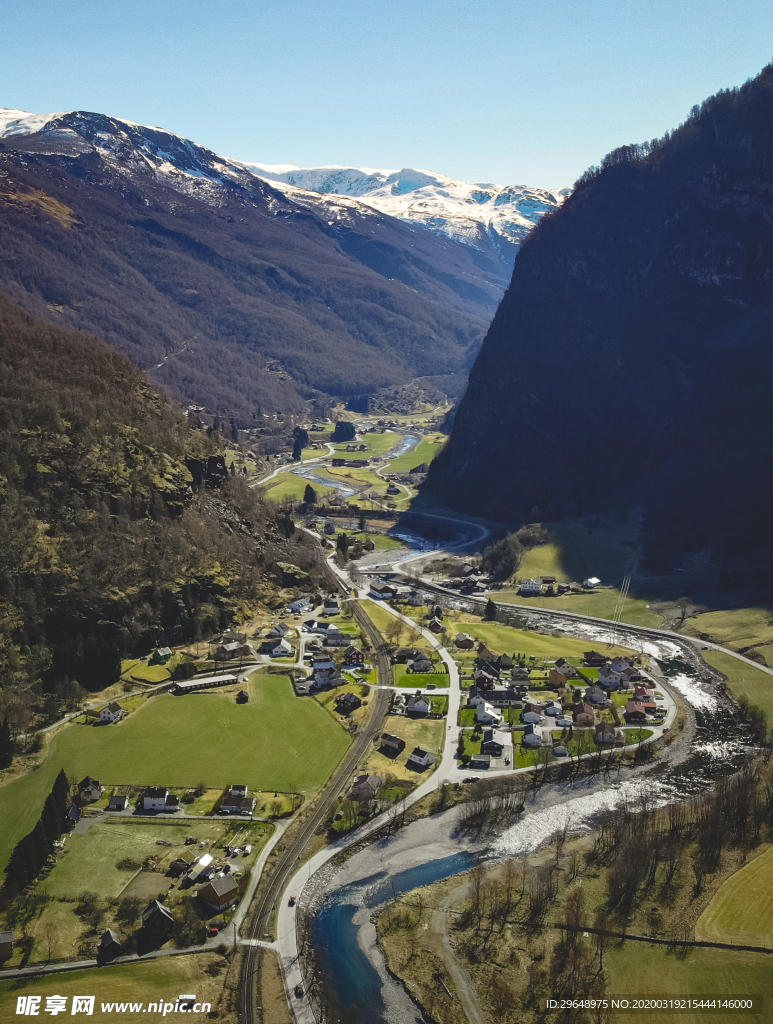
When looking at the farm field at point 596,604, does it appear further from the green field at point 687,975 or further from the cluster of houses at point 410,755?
the green field at point 687,975

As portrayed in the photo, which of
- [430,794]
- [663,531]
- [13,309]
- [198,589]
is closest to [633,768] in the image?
Result: [430,794]

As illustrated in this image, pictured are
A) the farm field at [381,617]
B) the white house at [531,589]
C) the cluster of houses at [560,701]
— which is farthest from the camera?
the white house at [531,589]

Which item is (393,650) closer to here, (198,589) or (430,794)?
(198,589)

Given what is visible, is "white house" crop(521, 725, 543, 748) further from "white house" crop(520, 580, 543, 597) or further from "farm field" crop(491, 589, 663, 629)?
"white house" crop(520, 580, 543, 597)

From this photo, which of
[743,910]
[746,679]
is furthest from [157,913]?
[746,679]

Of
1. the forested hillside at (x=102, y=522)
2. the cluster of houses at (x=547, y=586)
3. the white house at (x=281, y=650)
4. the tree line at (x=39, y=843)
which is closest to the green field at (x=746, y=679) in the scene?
the cluster of houses at (x=547, y=586)

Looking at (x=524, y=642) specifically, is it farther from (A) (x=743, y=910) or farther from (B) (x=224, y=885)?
(B) (x=224, y=885)
